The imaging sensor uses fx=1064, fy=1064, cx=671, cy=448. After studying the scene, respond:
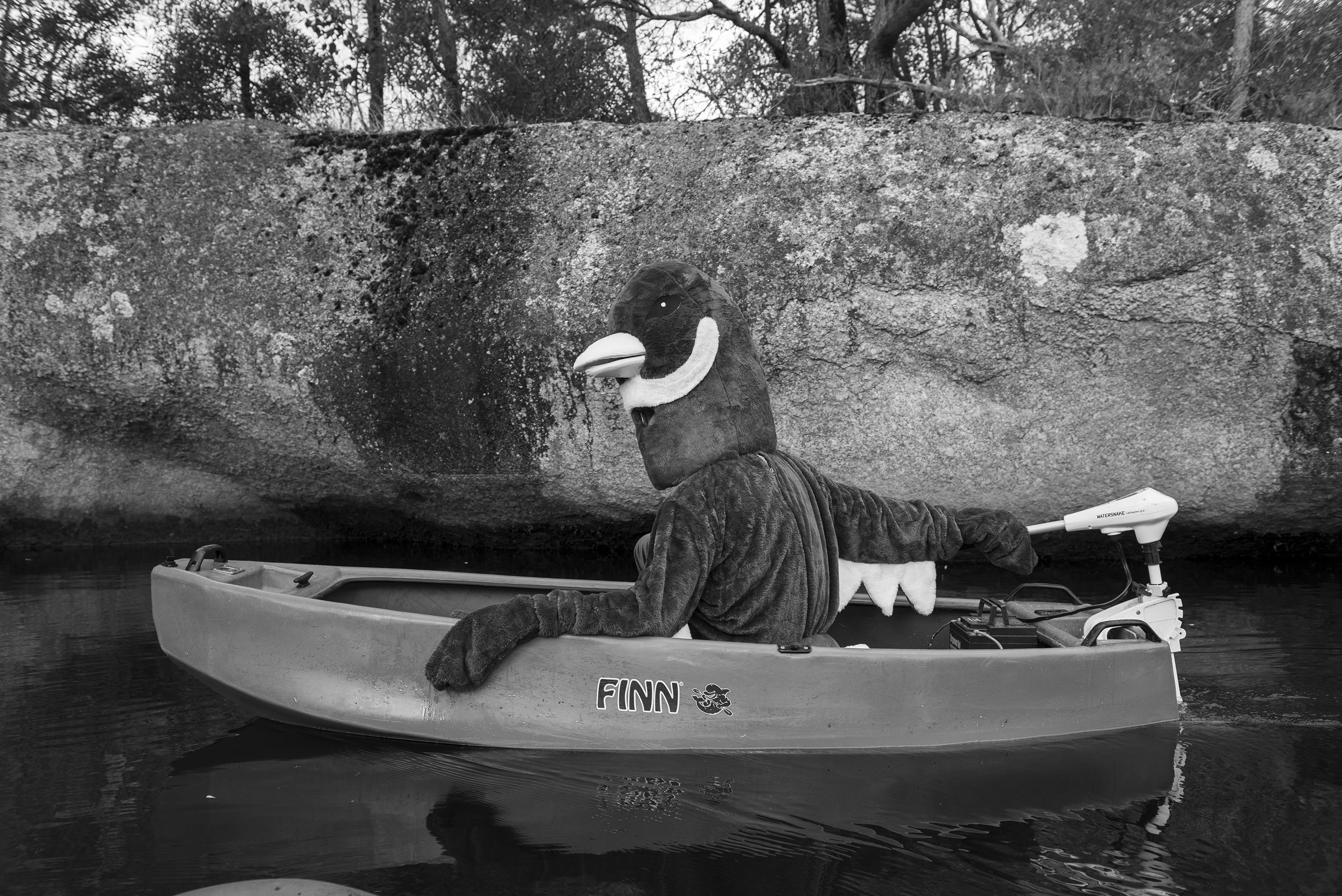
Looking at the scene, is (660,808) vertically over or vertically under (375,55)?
under

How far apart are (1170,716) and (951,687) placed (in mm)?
704

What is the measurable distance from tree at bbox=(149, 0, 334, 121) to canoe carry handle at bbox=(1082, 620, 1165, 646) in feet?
24.1

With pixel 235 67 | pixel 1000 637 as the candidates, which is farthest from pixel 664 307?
pixel 235 67

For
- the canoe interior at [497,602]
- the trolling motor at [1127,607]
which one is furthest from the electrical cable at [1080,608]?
the canoe interior at [497,602]

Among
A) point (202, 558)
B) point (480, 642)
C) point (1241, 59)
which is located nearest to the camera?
point (480, 642)

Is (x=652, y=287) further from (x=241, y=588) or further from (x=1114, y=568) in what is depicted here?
(x=1114, y=568)

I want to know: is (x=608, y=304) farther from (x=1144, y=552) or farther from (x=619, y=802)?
(x=619, y=802)

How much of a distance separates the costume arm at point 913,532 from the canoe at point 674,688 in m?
0.33

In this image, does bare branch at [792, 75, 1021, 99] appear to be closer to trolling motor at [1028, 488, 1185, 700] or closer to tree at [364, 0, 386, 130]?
tree at [364, 0, 386, 130]

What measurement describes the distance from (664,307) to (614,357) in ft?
0.69

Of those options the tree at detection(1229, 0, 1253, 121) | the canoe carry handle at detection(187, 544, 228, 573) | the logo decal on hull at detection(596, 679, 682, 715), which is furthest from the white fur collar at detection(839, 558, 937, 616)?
the tree at detection(1229, 0, 1253, 121)

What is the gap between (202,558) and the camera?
3.47 meters

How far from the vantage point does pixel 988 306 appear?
16.9 feet

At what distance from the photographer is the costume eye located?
10.1 ft
